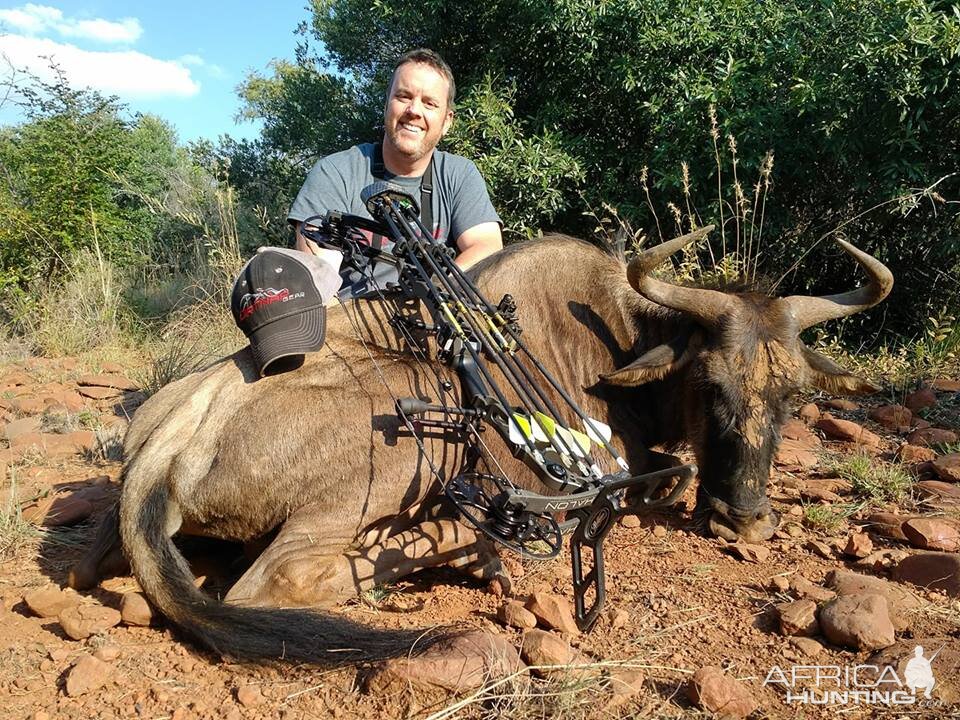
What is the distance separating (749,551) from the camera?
10.5 ft

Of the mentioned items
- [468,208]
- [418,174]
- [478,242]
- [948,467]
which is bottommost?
[948,467]

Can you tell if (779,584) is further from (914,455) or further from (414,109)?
(414,109)

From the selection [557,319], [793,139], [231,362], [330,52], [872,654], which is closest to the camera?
[872,654]

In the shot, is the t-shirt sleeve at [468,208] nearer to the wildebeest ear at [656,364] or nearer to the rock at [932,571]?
the wildebeest ear at [656,364]

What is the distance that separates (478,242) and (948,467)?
275cm

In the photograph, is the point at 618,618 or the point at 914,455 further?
the point at 914,455

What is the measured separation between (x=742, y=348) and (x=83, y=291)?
714cm

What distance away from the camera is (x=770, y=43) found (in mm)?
6297

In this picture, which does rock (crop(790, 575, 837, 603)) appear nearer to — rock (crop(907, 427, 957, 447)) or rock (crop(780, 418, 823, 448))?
rock (crop(780, 418, 823, 448))

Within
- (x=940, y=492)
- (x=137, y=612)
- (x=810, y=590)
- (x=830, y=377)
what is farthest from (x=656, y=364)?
(x=137, y=612)

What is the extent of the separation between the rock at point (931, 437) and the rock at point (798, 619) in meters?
2.31

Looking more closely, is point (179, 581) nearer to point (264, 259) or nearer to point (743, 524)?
point (264, 259)

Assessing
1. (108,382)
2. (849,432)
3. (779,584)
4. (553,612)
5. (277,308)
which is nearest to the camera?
(553,612)

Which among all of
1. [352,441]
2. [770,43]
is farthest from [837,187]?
[352,441]
